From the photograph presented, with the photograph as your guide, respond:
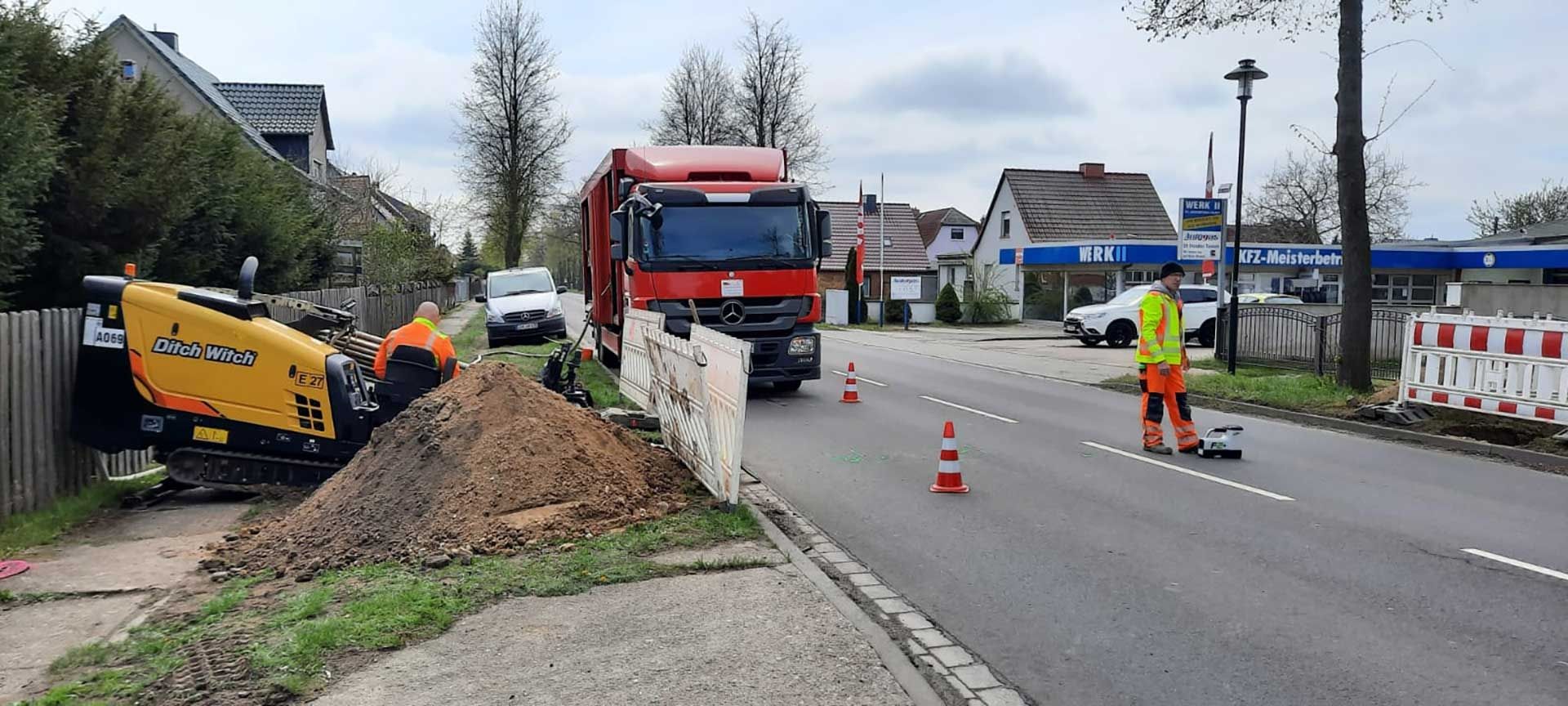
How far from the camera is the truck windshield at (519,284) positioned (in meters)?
28.3

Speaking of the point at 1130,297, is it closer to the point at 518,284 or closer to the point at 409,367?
the point at 518,284

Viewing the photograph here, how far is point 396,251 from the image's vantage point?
29750 millimetres

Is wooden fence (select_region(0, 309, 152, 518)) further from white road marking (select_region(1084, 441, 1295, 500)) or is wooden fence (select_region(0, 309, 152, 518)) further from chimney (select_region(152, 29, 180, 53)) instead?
chimney (select_region(152, 29, 180, 53))

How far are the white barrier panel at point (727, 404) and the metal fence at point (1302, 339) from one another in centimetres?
1315

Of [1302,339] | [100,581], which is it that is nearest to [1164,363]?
[100,581]

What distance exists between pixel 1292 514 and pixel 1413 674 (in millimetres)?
3378

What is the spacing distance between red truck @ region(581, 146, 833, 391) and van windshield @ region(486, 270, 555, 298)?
13.4 metres

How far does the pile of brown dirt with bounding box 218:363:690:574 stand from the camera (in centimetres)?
659

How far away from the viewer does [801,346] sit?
49.5 feet

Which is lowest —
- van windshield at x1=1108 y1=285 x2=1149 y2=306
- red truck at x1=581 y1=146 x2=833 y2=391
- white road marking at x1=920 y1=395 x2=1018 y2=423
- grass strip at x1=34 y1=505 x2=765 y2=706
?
white road marking at x1=920 y1=395 x2=1018 y2=423

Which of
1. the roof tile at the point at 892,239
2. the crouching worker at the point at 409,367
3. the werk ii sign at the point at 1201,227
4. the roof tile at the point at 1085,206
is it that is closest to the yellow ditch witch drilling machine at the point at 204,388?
the crouching worker at the point at 409,367

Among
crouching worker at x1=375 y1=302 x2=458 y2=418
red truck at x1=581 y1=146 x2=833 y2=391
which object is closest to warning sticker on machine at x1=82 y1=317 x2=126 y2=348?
crouching worker at x1=375 y1=302 x2=458 y2=418

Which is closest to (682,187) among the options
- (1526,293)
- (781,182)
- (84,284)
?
(781,182)

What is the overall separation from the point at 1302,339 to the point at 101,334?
60.2 ft
